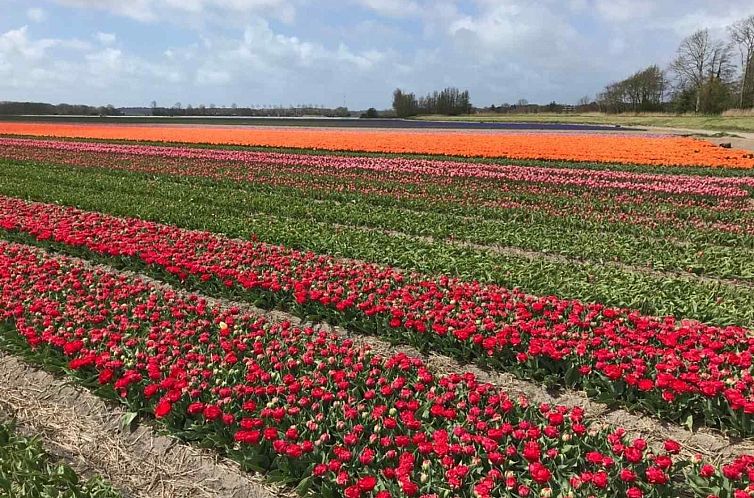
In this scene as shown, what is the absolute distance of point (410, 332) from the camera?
247 inches

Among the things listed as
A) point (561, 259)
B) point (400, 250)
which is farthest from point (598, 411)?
point (400, 250)

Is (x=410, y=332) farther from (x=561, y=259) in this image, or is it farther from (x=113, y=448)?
(x=561, y=259)

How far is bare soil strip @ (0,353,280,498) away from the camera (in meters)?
4.04

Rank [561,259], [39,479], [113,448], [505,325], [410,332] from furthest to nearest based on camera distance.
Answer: [561,259]
[410,332]
[505,325]
[113,448]
[39,479]

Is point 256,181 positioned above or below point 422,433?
above

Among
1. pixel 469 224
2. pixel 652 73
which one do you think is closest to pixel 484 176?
pixel 469 224

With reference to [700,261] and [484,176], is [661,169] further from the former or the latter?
[700,261]

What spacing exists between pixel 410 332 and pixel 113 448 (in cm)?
325

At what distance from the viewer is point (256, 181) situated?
19125 mm

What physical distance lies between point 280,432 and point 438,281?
4206 millimetres

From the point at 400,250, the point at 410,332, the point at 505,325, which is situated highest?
the point at 400,250

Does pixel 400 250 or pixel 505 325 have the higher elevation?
pixel 400 250

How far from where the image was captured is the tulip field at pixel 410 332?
12.8ft

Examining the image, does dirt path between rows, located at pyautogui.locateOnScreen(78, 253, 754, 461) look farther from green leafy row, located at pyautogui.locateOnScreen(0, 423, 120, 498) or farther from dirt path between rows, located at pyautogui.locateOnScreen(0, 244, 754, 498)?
green leafy row, located at pyautogui.locateOnScreen(0, 423, 120, 498)
